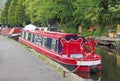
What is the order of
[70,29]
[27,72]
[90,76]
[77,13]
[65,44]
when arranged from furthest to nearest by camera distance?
[70,29], [77,13], [65,44], [90,76], [27,72]

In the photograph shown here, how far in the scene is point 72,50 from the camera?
23.5 m

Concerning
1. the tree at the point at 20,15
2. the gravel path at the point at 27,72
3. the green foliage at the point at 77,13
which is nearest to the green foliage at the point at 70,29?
the green foliage at the point at 77,13

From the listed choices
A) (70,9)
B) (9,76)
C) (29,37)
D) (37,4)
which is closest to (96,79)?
(9,76)

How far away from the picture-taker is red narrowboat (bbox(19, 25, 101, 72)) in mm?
20797

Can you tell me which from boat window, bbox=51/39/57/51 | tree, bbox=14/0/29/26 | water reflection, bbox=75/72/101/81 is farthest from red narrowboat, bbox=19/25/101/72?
tree, bbox=14/0/29/26

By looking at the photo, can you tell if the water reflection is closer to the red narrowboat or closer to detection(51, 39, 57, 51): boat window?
the red narrowboat

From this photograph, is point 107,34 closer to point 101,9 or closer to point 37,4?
point 101,9

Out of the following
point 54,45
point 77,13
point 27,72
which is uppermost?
point 77,13

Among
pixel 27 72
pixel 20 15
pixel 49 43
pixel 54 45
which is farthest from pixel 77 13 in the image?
pixel 27 72

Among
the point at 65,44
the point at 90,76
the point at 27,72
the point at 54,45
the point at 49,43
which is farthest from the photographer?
the point at 49,43

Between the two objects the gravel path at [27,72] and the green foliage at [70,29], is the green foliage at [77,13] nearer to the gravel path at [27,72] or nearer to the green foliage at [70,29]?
the green foliage at [70,29]

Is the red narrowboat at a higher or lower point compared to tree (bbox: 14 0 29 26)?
higher

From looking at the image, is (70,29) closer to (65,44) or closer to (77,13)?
(77,13)

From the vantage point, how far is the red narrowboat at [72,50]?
20797 mm
